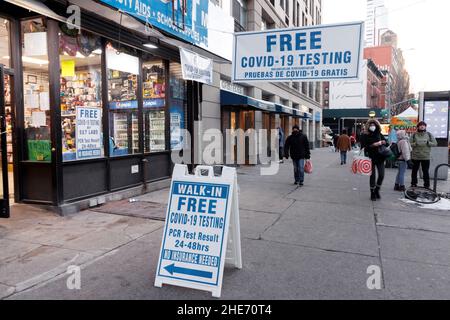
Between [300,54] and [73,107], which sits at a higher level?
[300,54]

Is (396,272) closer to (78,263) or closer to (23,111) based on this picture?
(78,263)

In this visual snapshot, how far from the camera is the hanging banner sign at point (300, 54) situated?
6570 mm

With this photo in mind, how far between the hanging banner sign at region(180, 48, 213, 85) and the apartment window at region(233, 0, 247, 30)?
18.3ft

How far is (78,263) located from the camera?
176 inches

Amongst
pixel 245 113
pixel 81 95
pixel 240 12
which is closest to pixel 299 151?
pixel 81 95

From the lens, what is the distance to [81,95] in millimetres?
7480

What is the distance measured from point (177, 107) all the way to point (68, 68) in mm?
3965

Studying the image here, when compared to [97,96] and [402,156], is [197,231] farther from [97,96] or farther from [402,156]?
[402,156]

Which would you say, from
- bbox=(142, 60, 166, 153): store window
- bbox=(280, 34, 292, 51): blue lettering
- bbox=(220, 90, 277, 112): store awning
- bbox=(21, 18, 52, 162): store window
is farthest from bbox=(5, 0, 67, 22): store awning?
bbox=(220, 90, 277, 112): store awning

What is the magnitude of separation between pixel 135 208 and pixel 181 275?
12.7 ft

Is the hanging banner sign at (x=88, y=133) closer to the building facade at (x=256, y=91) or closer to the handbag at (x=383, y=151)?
the building facade at (x=256, y=91)

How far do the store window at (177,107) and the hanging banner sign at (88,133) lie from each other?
293cm

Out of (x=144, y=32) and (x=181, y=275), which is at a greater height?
(x=144, y=32)
